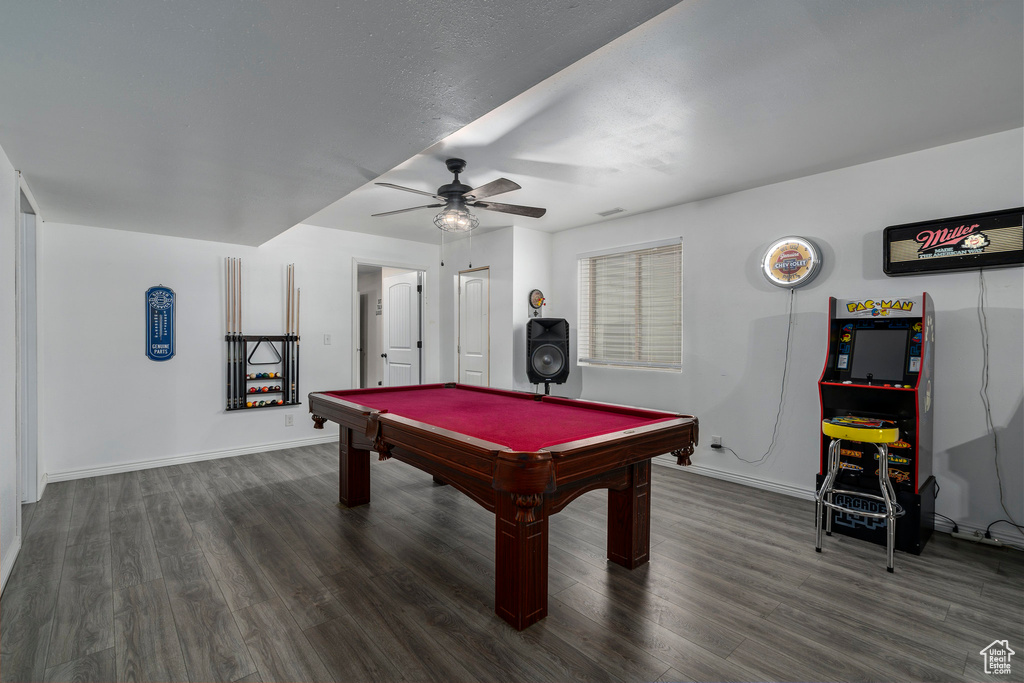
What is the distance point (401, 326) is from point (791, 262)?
4613mm

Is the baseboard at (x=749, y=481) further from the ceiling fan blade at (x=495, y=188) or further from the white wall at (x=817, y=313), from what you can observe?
the ceiling fan blade at (x=495, y=188)

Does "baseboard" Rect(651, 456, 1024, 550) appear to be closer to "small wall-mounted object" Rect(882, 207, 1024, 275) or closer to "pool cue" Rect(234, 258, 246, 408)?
"small wall-mounted object" Rect(882, 207, 1024, 275)

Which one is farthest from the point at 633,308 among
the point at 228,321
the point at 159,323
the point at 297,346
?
the point at 159,323

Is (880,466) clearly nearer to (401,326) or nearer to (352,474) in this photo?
(352,474)

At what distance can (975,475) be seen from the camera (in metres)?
2.79

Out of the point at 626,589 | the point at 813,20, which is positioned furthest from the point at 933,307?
the point at 626,589

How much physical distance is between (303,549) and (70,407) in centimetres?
287

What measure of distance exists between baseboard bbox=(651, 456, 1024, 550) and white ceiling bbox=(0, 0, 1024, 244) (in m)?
2.36

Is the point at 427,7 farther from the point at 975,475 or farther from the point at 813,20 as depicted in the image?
the point at 975,475

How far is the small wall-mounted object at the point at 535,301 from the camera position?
17.0 feet

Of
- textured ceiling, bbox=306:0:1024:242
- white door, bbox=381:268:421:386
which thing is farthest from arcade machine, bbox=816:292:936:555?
white door, bbox=381:268:421:386

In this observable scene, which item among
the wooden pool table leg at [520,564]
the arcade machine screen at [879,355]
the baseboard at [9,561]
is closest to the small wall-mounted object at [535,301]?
the arcade machine screen at [879,355]

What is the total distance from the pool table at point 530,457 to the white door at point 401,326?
9.84 ft

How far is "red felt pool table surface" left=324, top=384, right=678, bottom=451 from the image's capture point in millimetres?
2145
